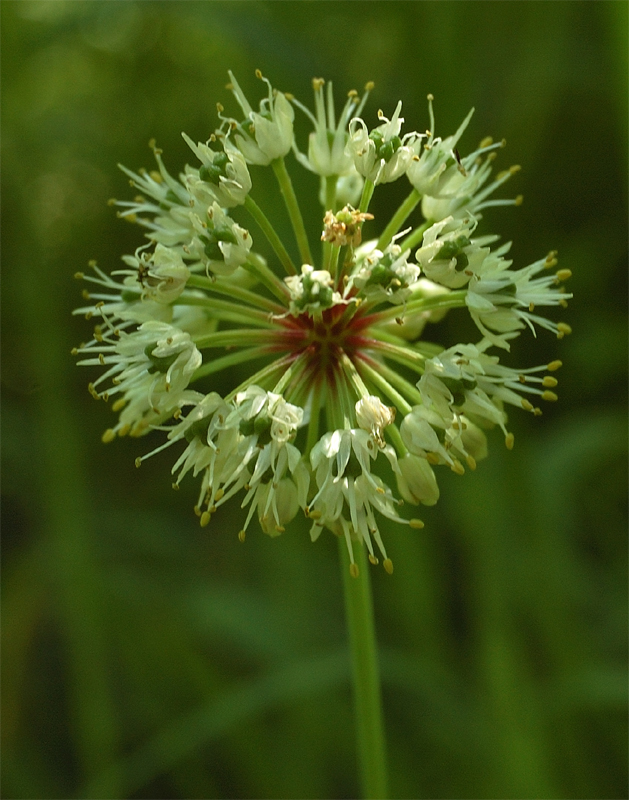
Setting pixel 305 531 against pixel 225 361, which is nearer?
pixel 225 361

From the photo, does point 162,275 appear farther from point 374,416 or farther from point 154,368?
point 374,416

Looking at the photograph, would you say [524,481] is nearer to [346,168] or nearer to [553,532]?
[553,532]

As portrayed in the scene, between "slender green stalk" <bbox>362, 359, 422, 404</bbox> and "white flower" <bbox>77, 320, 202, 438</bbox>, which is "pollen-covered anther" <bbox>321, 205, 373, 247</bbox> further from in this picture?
"white flower" <bbox>77, 320, 202, 438</bbox>

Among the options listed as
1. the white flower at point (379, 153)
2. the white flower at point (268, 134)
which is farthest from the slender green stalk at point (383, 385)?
the white flower at point (268, 134)

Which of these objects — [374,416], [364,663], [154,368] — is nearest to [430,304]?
[374,416]

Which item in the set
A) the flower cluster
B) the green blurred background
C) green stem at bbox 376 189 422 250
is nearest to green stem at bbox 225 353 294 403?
the flower cluster

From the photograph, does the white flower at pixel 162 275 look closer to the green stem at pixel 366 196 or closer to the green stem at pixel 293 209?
the green stem at pixel 293 209
